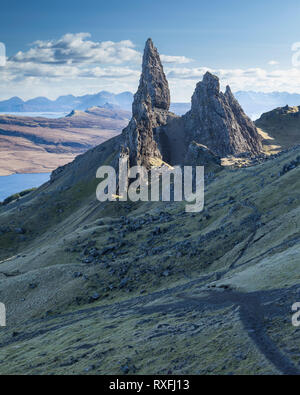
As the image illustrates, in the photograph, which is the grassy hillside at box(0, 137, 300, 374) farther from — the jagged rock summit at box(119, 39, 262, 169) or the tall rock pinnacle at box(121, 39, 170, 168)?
the jagged rock summit at box(119, 39, 262, 169)

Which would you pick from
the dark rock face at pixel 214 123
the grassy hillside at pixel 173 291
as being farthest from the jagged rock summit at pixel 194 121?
the grassy hillside at pixel 173 291

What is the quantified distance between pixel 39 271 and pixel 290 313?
4818 centimetres

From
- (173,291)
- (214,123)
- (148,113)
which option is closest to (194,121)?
(214,123)

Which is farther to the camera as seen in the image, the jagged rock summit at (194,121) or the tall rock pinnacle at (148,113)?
the jagged rock summit at (194,121)

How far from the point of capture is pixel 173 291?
5006 centimetres

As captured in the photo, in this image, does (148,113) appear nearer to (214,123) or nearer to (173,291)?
(214,123)

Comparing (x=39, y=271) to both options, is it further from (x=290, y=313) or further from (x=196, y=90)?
(x=196, y=90)

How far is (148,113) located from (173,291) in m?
111

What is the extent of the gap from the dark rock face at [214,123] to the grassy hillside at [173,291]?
6962cm

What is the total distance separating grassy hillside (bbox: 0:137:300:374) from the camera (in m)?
30.2

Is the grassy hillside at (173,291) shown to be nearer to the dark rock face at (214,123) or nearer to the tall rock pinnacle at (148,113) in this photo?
the tall rock pinnacle at (148,113)

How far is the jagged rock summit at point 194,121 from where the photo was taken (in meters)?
165

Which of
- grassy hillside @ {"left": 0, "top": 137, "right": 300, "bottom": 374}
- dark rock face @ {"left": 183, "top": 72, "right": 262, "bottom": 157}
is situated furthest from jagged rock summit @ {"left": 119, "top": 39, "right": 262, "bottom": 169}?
grassy hillside @ {"left": 0, "top": 137, "right": 300, "bottom": 374}

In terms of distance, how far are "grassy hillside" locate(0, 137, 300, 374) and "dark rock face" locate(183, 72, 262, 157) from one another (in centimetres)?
6962
